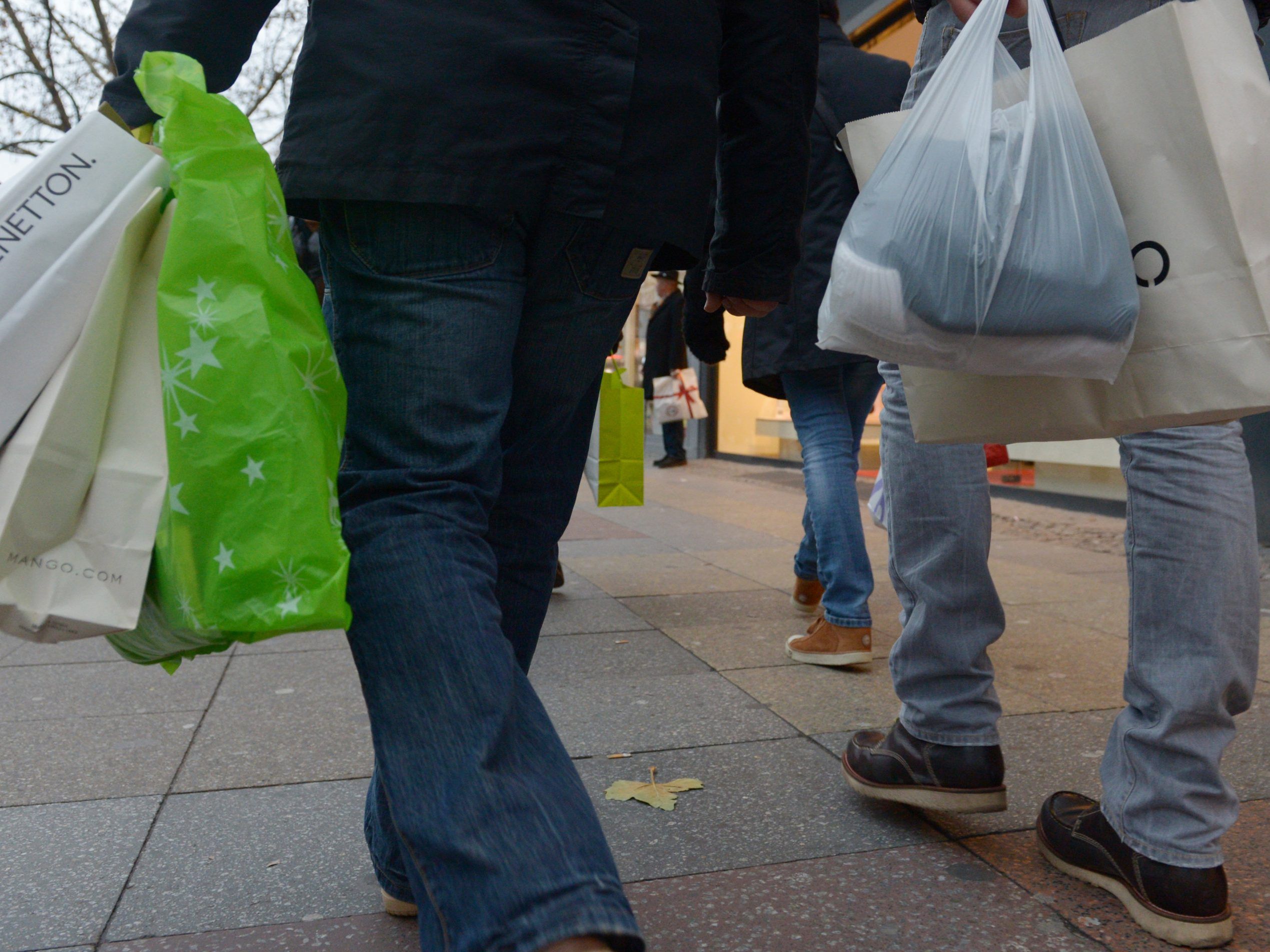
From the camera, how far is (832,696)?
3.09 meters

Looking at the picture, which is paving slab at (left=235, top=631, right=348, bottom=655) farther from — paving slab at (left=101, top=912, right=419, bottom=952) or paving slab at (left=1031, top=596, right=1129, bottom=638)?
paving slab at (left=1031, top=596, right=1129, bottom=638)

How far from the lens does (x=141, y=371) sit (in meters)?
1.19

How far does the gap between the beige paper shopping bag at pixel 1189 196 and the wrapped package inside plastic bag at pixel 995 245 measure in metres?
0.05

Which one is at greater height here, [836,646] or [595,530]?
[836,646]

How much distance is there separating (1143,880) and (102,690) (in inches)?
111

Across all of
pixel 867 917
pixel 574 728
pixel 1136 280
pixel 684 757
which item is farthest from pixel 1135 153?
pixel 574 728

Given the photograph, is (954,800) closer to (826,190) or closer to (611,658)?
(611,658)

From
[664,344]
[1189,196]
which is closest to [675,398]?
[664,344]

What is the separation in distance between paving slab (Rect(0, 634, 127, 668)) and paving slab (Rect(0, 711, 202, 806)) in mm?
729

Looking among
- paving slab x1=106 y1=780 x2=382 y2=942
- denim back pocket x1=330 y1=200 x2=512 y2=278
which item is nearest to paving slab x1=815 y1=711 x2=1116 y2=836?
paving slab x1=106 y1=780 x2=382 y2=942

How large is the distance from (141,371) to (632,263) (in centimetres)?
65

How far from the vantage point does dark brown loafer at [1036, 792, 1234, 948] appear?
173 centimetres

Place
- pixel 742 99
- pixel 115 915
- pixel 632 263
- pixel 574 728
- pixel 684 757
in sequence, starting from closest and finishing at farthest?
pixel 632 263 < pixel 742 99 < pixel 115 915 < pixel 684 757 < pixel 574 728

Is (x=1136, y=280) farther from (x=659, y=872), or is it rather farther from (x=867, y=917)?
(x=659, y=872)
